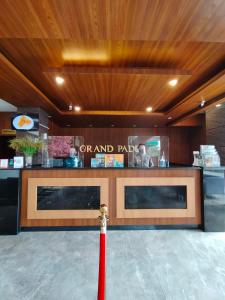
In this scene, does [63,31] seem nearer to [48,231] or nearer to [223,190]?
[48,231]

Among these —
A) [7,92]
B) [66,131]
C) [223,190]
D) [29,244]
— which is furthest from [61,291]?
[66,131]

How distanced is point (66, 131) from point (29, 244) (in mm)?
5712

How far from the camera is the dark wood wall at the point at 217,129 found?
5.73 meters

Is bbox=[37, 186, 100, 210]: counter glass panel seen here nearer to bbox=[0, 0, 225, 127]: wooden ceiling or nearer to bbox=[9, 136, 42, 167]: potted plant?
bbox=[9, 136, 42, 167]: potted plant

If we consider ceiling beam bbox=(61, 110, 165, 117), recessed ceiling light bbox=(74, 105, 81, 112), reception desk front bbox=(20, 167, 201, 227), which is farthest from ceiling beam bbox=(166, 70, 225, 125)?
recessed ceiling light bbox=(74, 105, 81, 112)

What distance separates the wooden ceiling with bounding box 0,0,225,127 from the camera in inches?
74.4

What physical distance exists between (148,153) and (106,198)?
1419 millimetres

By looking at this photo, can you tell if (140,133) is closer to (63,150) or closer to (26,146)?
(63,150)

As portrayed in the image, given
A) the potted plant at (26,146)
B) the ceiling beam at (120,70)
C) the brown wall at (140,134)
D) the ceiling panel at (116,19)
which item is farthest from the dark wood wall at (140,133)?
the ceiling panel at (116,19)

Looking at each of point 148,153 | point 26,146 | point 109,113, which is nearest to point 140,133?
point 109,113

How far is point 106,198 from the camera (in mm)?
3918

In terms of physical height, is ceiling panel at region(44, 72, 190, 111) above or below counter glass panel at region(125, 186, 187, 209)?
above

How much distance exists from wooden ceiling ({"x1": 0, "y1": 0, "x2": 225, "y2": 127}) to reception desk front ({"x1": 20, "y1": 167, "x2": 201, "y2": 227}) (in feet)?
5.77

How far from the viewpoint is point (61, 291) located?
81.7 inches
